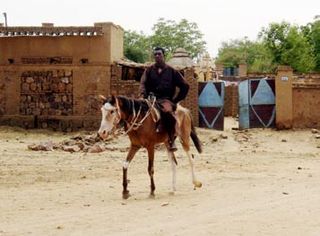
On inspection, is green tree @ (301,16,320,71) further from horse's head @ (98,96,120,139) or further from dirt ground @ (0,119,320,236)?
horse's head @ (98,96,120,139)

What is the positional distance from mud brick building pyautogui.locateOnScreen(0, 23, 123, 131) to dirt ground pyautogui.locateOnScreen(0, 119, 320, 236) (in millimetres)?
4600

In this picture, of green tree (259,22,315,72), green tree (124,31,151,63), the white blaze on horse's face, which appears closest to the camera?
the white blaze on horse's face

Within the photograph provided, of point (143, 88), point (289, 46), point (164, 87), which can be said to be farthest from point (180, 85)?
point (289, 46)

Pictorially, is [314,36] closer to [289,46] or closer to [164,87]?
[289,46]

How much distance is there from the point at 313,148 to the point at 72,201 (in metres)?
11.6

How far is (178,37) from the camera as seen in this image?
8156 centimetres

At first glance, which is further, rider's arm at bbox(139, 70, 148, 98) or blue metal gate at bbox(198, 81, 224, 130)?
blue metal gate at bbox(198, 81, 224, 130)

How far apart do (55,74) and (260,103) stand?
748 centimetres

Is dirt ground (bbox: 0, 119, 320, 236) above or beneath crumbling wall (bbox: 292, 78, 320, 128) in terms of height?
beneath

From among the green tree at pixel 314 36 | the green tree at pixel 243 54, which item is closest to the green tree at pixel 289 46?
the green tree at pixel 314 36

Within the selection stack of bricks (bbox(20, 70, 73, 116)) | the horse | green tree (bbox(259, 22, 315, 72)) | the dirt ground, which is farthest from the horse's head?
green tree (bbox(259, 22, 315, 72))

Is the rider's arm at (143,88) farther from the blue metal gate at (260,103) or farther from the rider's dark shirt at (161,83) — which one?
the blue metal gate at (260,103)

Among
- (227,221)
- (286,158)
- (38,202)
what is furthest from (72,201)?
(286,158)

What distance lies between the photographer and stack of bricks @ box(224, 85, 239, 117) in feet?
109
